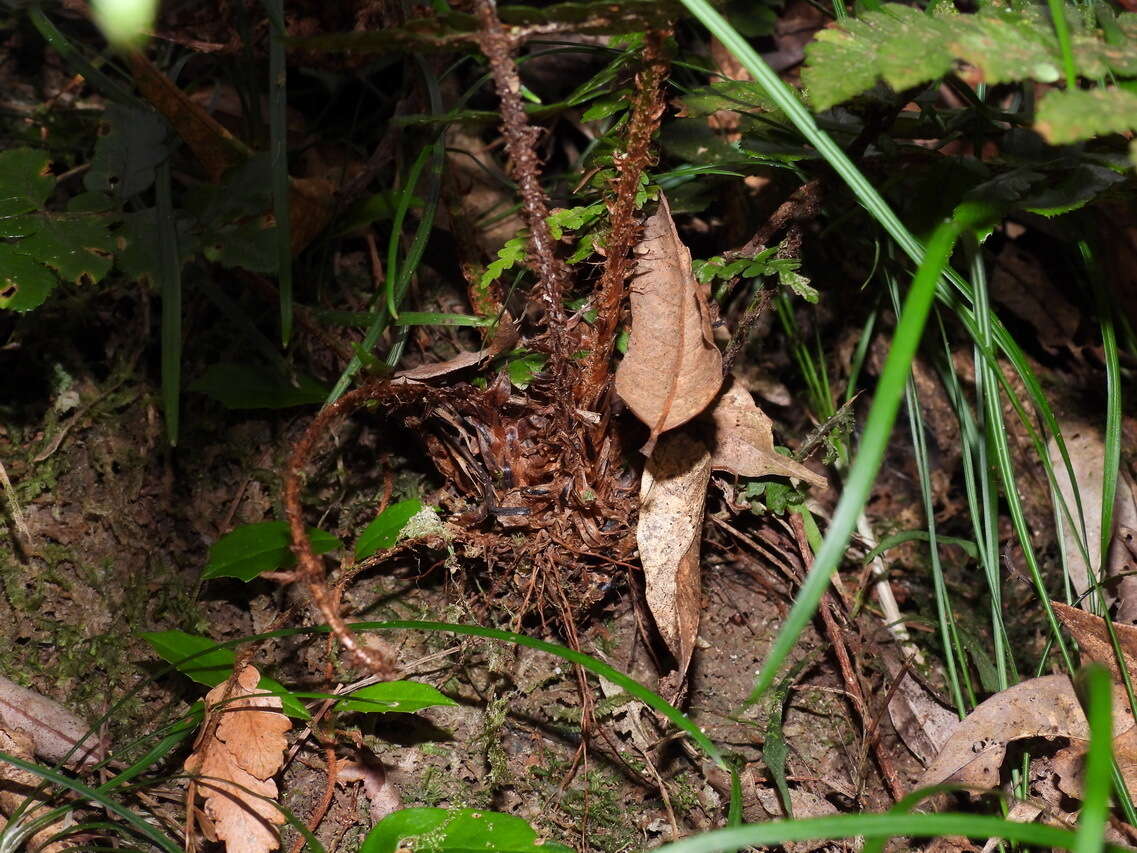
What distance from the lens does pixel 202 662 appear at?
142cm

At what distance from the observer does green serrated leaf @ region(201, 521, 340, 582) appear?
4.63 ft

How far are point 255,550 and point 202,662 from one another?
8.2 inches

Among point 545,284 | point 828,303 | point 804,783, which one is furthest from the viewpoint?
point 828,303

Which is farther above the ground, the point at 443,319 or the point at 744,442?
the point at 443,319

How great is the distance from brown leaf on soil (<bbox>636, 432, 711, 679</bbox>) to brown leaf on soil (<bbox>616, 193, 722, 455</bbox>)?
0.17 m

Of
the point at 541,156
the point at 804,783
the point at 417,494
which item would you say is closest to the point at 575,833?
the point at 804,783

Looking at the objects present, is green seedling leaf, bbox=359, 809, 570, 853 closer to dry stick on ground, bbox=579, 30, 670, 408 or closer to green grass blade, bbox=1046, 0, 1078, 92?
dry stick on ground, bbox=579, 30, 670, 408

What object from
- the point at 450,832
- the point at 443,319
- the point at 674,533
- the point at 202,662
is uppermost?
the point at 443,319

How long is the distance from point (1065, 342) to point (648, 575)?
119 cm

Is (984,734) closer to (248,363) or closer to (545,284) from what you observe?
(545,284)

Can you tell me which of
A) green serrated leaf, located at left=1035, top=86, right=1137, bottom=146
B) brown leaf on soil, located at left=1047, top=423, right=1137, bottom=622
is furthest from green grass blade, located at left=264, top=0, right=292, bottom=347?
brown leaf on soil, located at left=1047, top=423, right=1137, bottom=622

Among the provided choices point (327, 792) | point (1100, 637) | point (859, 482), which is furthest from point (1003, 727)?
point (327, 792)

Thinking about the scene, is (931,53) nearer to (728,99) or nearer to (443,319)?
(728,99)

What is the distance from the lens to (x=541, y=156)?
6.17 feet
